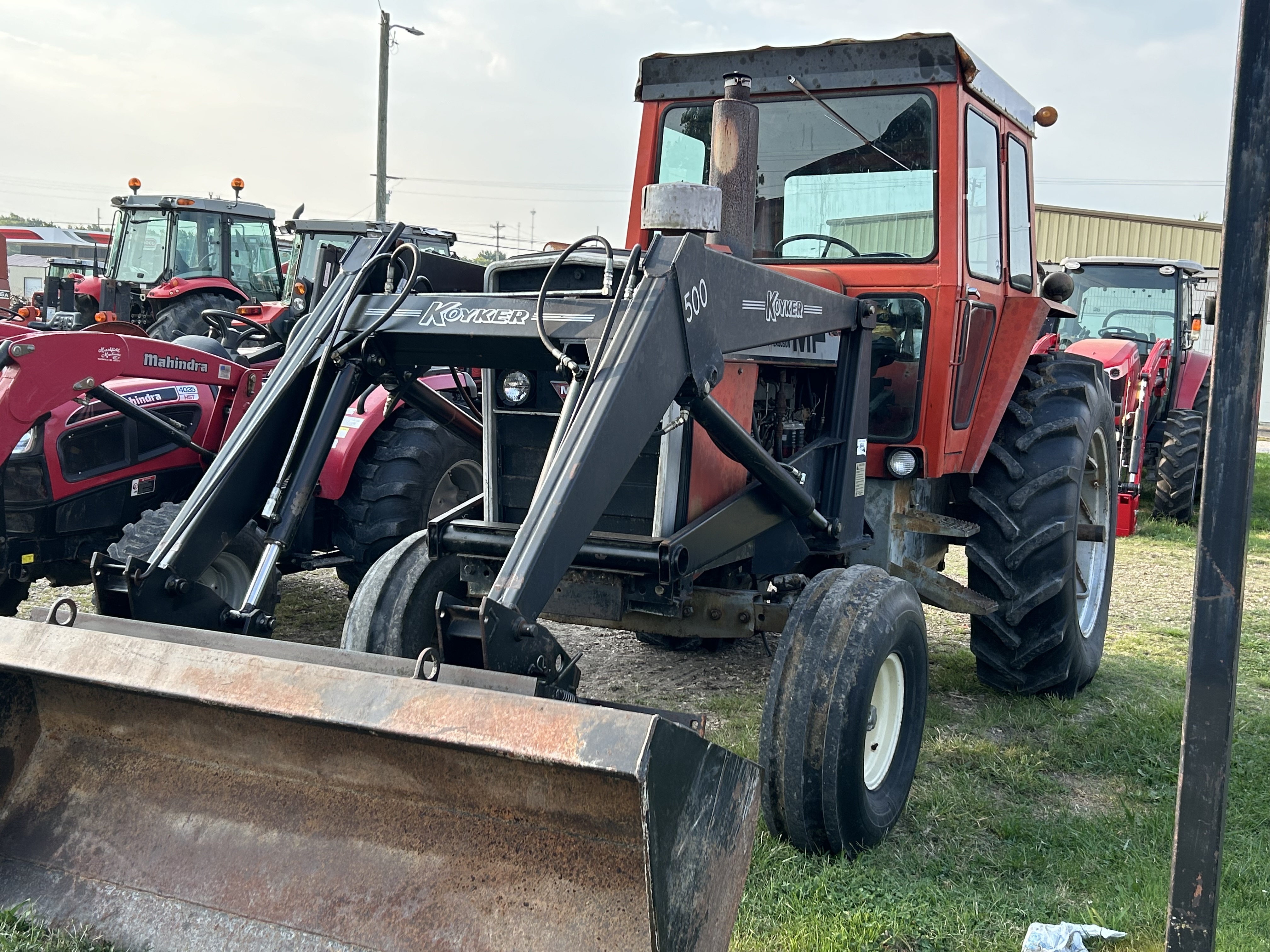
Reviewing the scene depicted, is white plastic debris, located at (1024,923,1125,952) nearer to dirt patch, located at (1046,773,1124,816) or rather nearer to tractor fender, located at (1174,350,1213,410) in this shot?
dirt patch, located at (1046,773,1124,816)

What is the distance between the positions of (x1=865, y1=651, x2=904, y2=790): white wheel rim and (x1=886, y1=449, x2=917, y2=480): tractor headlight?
1026mm

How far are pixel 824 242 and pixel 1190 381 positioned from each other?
8.22 meters

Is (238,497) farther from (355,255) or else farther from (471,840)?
(471,840)

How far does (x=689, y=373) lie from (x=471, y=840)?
126cm

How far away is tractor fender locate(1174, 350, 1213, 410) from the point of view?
10945 millimetres

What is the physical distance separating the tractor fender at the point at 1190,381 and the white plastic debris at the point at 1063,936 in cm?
907

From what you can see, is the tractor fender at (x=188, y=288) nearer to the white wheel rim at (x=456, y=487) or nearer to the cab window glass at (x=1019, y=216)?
the white wheel rim at (x=456, y=487)

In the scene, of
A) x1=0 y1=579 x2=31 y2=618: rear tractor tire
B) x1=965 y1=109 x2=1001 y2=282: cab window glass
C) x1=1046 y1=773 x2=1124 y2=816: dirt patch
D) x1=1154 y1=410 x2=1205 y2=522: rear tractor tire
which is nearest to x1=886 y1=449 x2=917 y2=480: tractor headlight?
x1=965 y1=109 x2=1001 y2=282: cab window glass

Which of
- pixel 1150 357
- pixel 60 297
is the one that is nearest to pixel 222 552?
pixel 1150 357

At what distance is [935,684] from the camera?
5.09 m

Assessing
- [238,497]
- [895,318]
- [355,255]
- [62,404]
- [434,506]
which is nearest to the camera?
[238,497]

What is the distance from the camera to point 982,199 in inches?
175

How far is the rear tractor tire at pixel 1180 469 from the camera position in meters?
9.92

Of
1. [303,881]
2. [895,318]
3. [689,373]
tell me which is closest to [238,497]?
[303,881]
